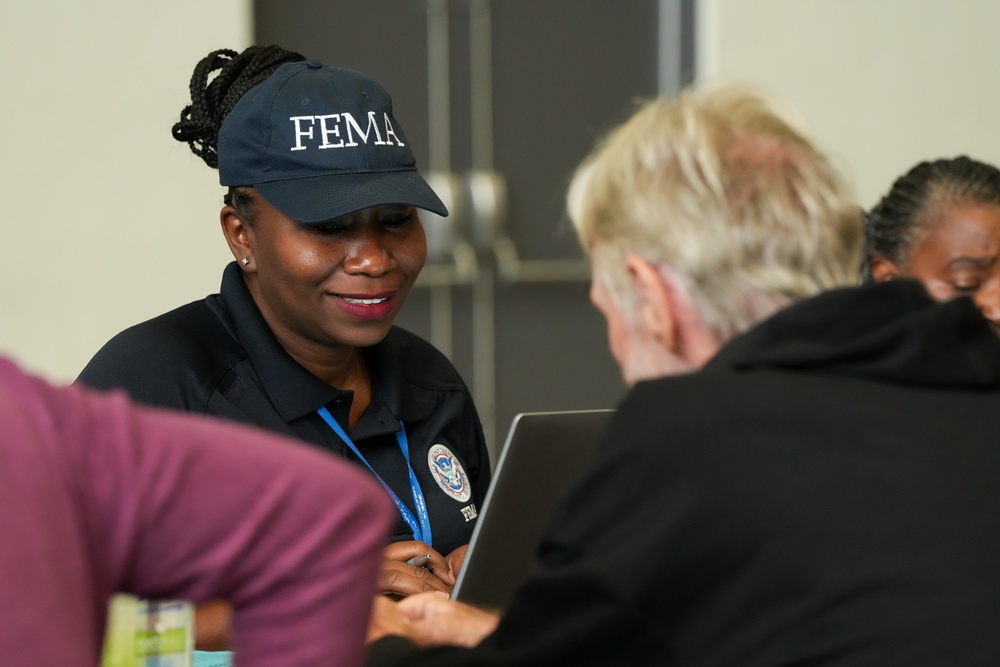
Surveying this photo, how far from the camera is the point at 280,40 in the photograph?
3320 millimetres

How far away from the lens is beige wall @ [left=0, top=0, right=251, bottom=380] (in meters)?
3.02

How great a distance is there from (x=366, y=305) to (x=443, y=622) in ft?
2.14

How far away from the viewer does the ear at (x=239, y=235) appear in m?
1.81

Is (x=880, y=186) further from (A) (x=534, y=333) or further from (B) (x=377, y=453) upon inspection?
(B) (x=377, y=453)

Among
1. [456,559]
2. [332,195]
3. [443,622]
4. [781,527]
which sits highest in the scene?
[332,195]

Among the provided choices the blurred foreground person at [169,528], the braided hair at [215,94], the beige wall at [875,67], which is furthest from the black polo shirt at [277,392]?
the beige wall at [875,67]

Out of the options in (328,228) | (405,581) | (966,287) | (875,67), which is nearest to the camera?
(405,581)

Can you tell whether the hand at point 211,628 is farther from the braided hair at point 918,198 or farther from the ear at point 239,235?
the braided hair at point 918,198

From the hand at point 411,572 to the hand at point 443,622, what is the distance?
20 cm

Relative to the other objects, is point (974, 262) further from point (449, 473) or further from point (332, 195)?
point (332, 195)

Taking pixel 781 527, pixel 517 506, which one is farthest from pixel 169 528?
pixel 517 506

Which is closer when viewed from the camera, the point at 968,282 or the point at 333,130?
the point at 333,130

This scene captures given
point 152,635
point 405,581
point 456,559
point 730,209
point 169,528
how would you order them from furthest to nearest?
point 456,559 < point 405,581 < point 152,635 < point 730,209 < point 169,528

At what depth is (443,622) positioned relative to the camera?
1.28m
